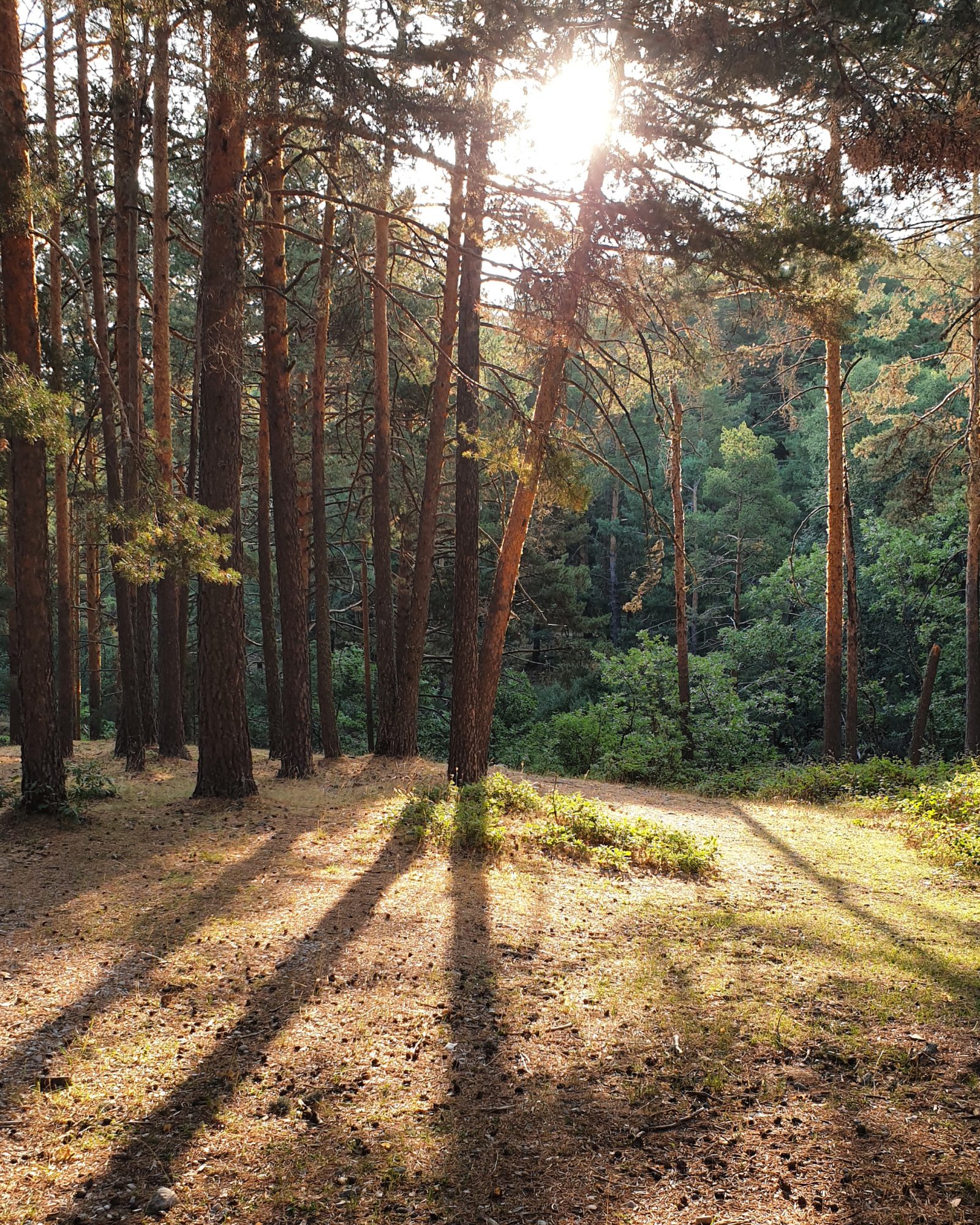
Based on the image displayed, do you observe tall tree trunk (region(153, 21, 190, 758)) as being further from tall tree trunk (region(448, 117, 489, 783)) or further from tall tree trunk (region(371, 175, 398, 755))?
tall tree trunk (region(448, 117, 489, 783))

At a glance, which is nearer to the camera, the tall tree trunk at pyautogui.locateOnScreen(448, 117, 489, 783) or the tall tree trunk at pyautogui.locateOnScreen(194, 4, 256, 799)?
the tall tree trunk at pyautogui.locateOnScreen(194, 4, 256, 799)

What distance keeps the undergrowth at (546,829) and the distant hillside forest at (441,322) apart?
155 cm

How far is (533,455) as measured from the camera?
29.4ft

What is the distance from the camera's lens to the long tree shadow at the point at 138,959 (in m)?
3.77

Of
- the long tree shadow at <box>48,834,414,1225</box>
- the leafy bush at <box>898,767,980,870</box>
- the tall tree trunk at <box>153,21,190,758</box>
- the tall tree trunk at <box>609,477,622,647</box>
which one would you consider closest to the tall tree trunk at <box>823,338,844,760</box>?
the leafy bush at <box>898,767,980,870</box>

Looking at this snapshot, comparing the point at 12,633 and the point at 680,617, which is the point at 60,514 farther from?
the point at 680,617

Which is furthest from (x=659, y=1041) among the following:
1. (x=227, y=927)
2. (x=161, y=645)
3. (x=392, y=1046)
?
(x=161, y=645)

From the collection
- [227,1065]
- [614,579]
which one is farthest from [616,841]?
[614,579]

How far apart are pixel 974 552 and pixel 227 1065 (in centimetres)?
1649

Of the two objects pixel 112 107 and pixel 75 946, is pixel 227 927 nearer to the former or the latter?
pixel 75 946

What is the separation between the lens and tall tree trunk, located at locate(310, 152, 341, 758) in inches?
433

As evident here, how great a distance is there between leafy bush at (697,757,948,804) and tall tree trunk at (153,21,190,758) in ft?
29.8

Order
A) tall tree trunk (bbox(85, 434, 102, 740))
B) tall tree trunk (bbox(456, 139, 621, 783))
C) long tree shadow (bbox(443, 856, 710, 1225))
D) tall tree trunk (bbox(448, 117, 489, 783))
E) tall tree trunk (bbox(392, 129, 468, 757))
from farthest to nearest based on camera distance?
tall tree trunk (bbox(85, 434, 102, 740))
tall tree trunk (bbox(392, 129, 468, 757))
tall tree trunk (bbox(448, 117, 489, 783))
tall tree trunk (bbox(456, 139, 621, 783))
long tree shadow (bbox(443, 856, 710, 1225))

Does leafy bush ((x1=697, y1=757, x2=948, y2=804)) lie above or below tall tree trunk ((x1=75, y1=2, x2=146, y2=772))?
below
